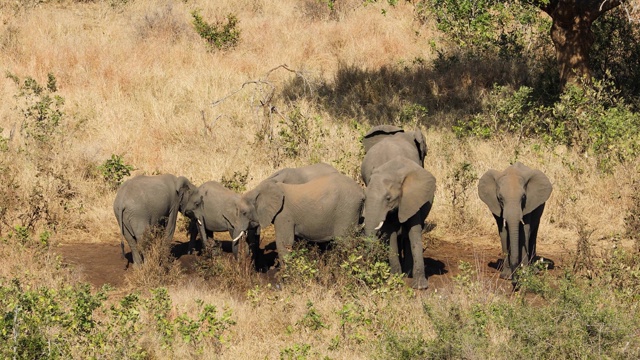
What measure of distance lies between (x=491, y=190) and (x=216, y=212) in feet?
11.2

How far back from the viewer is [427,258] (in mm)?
12062

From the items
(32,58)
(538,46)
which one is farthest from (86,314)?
(538,46)

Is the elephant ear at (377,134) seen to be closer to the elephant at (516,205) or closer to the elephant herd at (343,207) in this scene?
the elephant herd at (343,207)

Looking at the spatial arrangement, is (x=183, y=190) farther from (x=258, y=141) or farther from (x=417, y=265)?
(x=258, y=141)

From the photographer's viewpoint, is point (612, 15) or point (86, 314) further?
point (612, 15)

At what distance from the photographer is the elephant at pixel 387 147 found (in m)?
12.3

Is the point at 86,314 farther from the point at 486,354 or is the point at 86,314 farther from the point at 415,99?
the point at 415,99

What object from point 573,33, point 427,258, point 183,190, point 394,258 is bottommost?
point 427,258

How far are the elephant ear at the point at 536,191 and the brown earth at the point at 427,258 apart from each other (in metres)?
0.88

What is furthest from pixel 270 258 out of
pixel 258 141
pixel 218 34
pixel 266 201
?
pixel 218 34

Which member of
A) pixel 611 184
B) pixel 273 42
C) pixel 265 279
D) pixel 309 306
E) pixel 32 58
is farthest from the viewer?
pixel 273 42

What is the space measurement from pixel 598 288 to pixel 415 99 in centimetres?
939

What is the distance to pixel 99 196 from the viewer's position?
1377cm

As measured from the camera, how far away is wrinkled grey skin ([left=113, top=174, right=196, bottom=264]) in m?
11.3
